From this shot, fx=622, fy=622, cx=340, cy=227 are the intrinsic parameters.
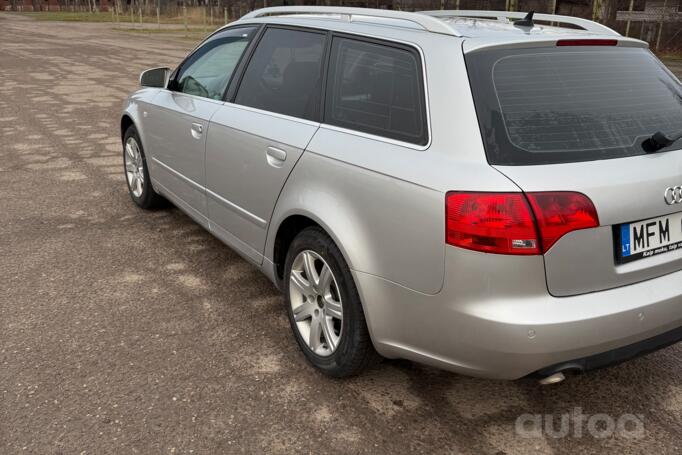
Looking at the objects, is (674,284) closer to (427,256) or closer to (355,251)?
(427,256)

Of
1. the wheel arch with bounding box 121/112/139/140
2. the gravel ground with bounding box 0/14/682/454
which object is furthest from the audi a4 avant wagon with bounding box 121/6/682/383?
the wheel arch with bounding box 121/112/139/140

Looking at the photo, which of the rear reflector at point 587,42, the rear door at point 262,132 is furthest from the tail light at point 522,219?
the rear door at point 262,132

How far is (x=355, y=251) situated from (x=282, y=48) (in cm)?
145

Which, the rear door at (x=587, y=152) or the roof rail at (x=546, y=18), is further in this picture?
the roof rail at (x=546, y=18)

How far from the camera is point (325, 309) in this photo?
2893 millimetres

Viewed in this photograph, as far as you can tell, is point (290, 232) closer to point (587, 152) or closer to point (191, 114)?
point (191, 114)

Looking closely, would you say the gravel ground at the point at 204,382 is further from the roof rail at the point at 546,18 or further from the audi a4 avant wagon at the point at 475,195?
the roof rail at the point at 546,18

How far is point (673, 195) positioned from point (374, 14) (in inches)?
60.6

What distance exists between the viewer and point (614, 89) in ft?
8.39

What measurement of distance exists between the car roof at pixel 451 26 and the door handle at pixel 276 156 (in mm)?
661

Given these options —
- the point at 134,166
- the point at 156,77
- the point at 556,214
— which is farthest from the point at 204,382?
the point at 134,166

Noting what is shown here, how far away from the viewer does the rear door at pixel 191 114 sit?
151 inches

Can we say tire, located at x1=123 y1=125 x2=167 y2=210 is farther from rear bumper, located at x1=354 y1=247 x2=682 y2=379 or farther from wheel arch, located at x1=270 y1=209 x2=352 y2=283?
rear bumper, located at x1=354 y1=247 x2=682 y2=379

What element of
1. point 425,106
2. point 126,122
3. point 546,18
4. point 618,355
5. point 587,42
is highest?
point 546,18
